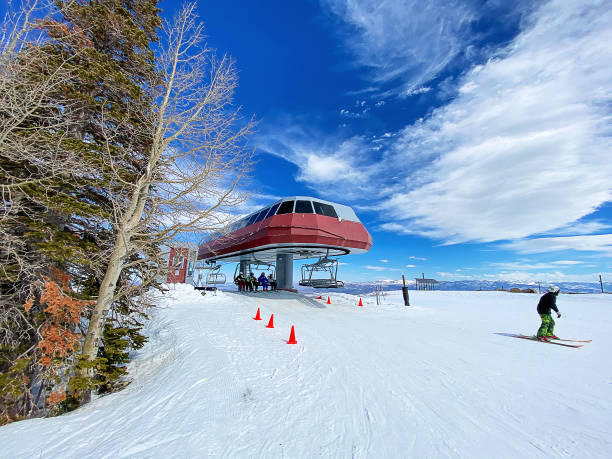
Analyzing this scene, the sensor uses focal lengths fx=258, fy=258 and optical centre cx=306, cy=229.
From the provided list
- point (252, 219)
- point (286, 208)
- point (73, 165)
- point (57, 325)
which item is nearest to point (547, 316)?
point (286, 208)

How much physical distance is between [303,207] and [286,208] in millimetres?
1047

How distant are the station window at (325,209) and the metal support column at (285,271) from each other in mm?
6135

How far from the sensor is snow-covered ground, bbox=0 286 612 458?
113 inches

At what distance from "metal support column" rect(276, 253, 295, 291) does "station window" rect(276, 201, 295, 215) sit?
5.95 metres

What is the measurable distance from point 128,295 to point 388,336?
23.8 feet

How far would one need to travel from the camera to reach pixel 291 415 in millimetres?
3441

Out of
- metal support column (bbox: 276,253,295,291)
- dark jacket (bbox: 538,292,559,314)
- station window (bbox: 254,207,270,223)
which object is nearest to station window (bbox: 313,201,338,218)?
station window (bbox: 254,207,270,223)

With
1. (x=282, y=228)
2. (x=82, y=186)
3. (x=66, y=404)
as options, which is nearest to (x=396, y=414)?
(x=66, y=404)

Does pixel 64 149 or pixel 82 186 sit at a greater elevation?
pixel 64 149

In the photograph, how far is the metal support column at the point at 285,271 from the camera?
2097 centimetres

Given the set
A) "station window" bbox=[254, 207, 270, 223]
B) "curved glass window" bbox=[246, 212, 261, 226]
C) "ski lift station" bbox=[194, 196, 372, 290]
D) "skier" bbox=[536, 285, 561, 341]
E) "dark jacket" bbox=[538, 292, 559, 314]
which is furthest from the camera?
"curved glass window" bbox=[246, 212, 261, 226]

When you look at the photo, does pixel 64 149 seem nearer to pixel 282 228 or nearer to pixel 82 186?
pixel 82 186

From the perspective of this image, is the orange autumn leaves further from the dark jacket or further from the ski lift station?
the dark jacket

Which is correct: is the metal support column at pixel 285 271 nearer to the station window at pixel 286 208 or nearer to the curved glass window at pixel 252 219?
the curved glass window at pixel 252 219
